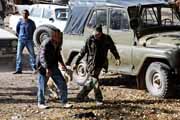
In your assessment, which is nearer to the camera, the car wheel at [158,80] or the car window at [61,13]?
the car wheel at [158,80]

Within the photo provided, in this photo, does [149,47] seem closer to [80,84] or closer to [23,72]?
[80,84]

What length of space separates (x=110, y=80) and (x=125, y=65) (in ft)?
5.46

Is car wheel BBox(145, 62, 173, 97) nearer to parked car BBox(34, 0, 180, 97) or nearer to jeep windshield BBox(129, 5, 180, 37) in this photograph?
parked car BBox(34, 0, 180, 97)

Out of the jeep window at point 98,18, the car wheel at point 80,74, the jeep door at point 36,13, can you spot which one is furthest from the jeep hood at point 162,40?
the jeep door at point 36,13

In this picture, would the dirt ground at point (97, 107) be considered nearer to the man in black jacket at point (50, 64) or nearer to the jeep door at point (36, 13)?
the man in black jacket at point (50, 64)

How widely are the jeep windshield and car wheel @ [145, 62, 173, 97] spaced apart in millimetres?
947

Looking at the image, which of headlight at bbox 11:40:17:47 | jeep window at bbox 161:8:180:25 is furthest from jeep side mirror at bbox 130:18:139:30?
headlight at bbox 11:40:17:47

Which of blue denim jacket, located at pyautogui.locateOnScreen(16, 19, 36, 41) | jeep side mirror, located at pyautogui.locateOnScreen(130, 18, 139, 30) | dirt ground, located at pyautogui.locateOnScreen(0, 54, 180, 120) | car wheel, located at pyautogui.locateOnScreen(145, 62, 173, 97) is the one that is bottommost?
dirt ground, located at pyautogui.locateOnScreen(0, 54, 180, 120)

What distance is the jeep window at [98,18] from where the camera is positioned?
12.3 m

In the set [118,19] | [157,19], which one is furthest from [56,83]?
[157,19]

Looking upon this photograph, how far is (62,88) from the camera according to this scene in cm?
984

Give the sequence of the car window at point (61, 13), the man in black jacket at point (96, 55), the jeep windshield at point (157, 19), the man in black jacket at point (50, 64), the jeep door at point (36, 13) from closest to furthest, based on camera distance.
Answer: the man in black jacket at point (50, 64)
the man in black jacket at point (96, 55)
the jeep windshield at point (157, 19)
the car window at point (61, 13)
the jeep door at point (36, 13)

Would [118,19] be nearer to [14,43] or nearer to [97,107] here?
[97,107]

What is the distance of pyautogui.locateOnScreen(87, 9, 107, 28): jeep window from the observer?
40.5 feet
